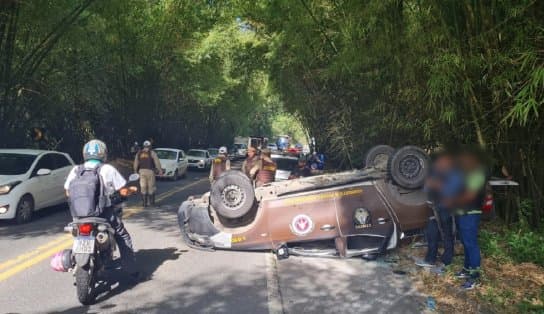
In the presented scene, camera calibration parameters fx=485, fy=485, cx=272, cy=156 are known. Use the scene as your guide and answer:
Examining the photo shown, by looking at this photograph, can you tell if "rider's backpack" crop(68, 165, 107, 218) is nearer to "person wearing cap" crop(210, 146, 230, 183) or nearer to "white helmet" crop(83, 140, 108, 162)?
"white helmet" crop(83, 140, 108, 162)

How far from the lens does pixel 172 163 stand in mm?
21141

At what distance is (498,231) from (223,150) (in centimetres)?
607

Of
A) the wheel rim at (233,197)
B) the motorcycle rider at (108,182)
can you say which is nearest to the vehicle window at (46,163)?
the wheel rim at (233,197)

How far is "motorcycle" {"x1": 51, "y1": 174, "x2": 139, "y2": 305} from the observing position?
15.4 feet

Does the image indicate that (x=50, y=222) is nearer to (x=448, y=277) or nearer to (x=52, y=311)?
(x=52, y=311)

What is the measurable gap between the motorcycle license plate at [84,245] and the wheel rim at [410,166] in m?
4.09

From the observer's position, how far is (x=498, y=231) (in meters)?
6.98

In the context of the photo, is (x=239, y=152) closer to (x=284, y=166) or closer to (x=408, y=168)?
(x=284, y=166)

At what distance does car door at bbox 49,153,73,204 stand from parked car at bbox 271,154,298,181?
5.64 meters

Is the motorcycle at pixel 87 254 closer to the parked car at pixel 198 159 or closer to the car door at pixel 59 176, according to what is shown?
the car door at pixel 59 176

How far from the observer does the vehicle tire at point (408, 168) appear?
6641mm

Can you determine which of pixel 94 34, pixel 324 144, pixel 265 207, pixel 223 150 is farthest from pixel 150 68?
pixel 265 207

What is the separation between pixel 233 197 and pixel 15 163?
5.65 metres

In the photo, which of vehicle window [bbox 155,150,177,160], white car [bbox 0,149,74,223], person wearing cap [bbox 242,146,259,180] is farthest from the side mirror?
vehicle window [bbox 155,150,177,160]
